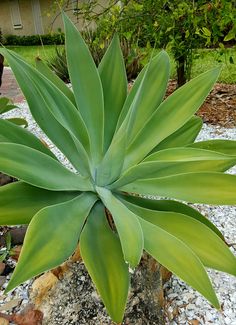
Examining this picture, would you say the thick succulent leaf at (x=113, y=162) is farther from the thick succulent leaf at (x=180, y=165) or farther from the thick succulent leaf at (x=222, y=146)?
the thick succulent leaf at (x=222, y=146)

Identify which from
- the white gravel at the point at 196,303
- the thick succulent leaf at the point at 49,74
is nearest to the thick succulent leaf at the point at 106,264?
the thick succulent leaf at the point at 49,74

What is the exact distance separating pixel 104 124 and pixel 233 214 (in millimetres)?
1275

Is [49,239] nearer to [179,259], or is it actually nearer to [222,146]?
[179,259]

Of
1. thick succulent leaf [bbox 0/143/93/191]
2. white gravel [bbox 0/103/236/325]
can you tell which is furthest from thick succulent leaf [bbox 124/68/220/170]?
white gravel [bbox 0/103/236/325]

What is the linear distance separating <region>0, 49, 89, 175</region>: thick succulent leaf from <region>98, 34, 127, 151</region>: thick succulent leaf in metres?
0.19

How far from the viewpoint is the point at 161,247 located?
116cm

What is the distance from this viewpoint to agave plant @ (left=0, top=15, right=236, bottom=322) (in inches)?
44.0

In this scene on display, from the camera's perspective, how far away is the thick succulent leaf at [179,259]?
→ 1.08 meters

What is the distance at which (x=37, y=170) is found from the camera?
1252mm

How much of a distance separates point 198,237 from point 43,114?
2.02ft

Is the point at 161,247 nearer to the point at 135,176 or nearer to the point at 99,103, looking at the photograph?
the point at 135,176

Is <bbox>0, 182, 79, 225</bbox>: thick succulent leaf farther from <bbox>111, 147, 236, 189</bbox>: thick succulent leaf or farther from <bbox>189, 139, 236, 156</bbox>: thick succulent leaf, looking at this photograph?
<bbox>189, 139, 236, 156</bbox>: thick succulent leaf

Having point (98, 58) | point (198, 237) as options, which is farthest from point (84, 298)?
point (98, 58)

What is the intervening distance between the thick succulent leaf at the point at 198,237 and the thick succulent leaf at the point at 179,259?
0.32 feet
